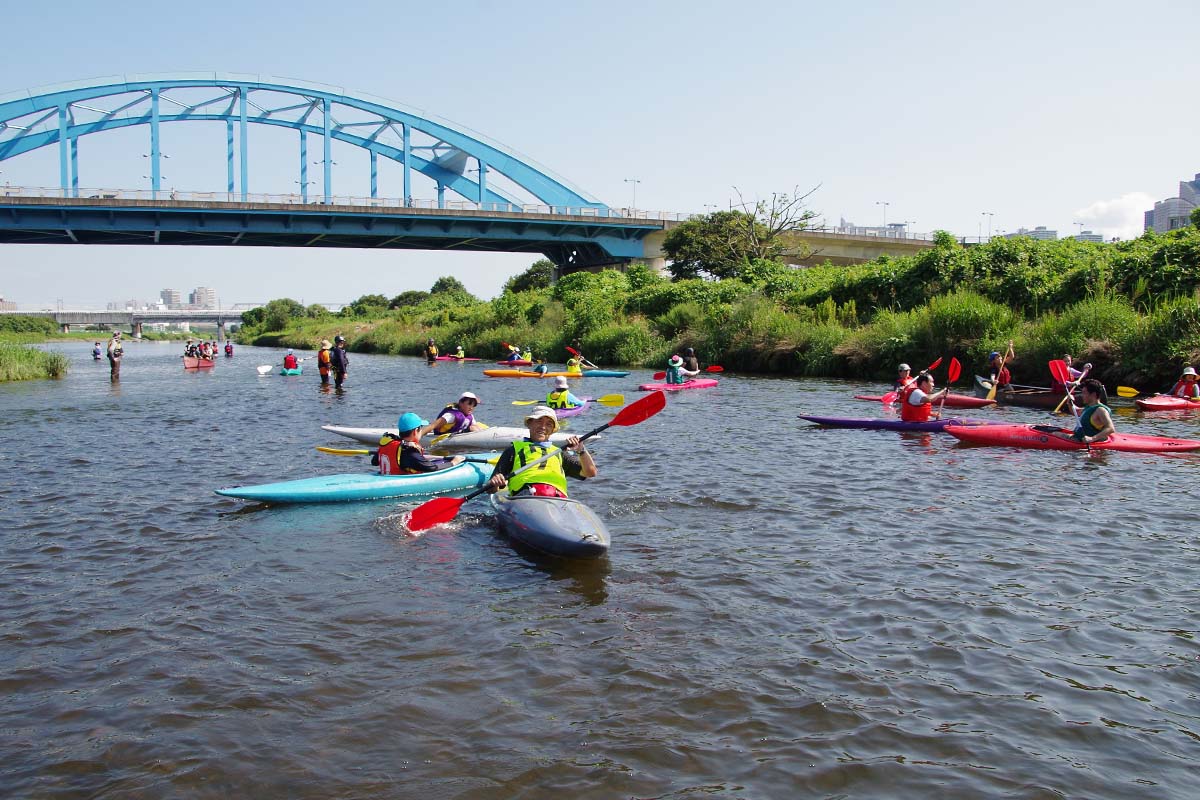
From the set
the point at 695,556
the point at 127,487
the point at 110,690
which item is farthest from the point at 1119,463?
the point at 127,487

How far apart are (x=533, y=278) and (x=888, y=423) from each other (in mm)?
61350

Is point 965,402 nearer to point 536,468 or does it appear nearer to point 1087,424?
point 1087,424

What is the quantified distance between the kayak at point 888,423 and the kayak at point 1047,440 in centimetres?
43

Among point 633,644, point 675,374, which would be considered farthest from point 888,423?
point 633,644

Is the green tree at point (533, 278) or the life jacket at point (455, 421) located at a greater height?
the green tree at point (533, 278)

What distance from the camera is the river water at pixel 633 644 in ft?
13.6

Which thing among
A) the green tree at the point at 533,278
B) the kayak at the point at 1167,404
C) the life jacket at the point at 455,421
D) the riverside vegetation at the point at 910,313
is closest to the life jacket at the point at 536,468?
the life jacket at the point at 455,421

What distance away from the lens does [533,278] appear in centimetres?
7394

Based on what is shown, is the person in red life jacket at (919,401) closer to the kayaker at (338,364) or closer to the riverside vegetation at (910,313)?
the riverside vegetation at (910,313)

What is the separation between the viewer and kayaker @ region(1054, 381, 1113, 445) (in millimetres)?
11844

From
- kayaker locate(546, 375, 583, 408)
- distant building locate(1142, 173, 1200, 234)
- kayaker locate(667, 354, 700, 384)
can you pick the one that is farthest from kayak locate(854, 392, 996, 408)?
distant building locate(1142, 173, 1200, 234)

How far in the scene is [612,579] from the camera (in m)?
6.92

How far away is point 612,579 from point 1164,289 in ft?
64.4

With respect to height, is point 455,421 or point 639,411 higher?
point 639,411
